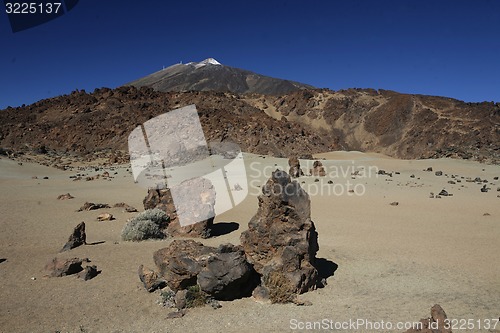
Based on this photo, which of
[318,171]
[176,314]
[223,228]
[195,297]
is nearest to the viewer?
[176,314]

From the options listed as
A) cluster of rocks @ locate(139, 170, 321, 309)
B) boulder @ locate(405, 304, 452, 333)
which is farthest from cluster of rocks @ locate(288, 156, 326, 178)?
boulder @ locate(405, 304, 452, 333)

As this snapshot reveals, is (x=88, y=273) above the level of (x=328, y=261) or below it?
above

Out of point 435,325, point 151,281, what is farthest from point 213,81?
point 435,325

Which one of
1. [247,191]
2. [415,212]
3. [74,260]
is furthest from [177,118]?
[74,260]

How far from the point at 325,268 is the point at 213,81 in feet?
349

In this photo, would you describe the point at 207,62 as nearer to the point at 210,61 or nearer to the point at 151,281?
the point at 210,61

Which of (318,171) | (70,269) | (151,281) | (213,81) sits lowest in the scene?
(318,171)

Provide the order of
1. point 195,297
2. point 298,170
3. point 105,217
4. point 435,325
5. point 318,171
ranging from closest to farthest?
point 435,325 → point 195,297 → point 105,217 → point 298,170 → point 318,171

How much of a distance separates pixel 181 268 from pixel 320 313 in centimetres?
203

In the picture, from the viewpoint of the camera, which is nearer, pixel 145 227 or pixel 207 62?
pixel 145 227

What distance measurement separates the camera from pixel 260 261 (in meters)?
6.45

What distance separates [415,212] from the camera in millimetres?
12492

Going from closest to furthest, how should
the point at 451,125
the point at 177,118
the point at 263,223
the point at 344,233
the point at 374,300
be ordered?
1. the point at 374,300
2. the point at 263,223
3. the point at 344,233
4. the point at 177,118
5. the point at 451,125

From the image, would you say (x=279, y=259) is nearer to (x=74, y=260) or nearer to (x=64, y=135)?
(x=74, y=260)
